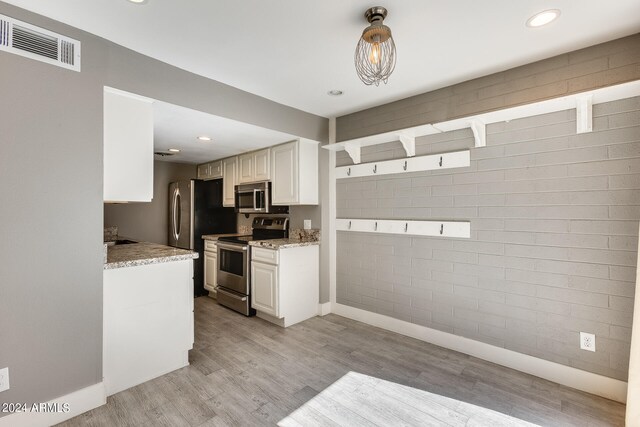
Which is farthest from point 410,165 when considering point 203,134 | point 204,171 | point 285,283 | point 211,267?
point 204,171

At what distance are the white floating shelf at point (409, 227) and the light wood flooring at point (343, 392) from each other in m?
1.10

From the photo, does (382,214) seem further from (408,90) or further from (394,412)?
(394,412)

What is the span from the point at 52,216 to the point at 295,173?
89.4 inches

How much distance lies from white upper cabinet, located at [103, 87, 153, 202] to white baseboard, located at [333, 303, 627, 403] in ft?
8.82

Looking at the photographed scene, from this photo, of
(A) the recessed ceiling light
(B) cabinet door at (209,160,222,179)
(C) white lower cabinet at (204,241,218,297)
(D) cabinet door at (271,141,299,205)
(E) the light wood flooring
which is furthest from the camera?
(B) cabinet door at (209,160,222,179)

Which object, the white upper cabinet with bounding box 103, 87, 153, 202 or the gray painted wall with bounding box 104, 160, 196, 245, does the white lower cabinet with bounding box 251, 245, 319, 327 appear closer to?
the white upper cabinet with bounding box 103, 87, 153, 202

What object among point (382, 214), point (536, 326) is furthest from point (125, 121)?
point (536, 326)

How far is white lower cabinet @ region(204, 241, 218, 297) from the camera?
14.0ft

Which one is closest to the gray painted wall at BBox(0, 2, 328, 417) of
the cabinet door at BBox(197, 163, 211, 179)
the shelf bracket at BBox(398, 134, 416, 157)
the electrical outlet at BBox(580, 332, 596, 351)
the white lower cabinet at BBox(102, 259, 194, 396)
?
the white lower cabinet at BBox(102, 259, 194, 396)

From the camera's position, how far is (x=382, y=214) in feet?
10.8

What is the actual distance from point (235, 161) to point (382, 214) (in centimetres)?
241

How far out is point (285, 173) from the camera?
368 cm

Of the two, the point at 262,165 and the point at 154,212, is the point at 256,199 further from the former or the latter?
the point at 154,212

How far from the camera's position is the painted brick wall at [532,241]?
2031 millimetres
